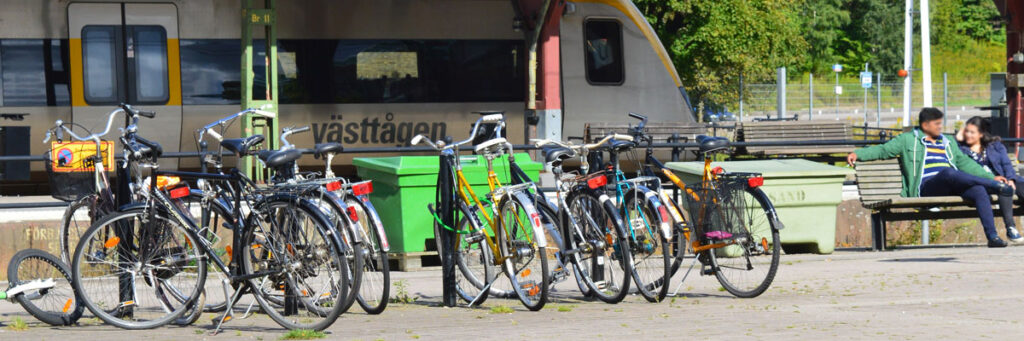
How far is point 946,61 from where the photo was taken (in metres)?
66.9

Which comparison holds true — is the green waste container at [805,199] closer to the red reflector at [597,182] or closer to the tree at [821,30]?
the red reflector at [597,182]

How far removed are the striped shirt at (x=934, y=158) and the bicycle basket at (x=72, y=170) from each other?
6604 millimetres

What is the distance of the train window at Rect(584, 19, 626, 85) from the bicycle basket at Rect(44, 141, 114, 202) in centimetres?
1287

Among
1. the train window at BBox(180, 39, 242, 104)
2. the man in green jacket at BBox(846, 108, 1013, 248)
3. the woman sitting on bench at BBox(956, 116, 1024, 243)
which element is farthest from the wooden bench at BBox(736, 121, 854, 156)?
the man in green jacket at BBox(846, 108, 1013, 248)

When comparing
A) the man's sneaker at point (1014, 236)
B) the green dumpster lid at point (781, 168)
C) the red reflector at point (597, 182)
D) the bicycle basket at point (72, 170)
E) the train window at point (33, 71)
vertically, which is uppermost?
the train window at point (33, 71)

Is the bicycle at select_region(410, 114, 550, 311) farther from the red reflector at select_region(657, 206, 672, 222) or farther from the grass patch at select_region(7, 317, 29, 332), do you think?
the grass patch at select_region(7, 317, 29, 332)

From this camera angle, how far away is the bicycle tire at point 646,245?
8172 millimetres

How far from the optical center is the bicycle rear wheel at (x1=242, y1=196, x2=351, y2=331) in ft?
22.6

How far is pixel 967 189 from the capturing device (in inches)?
442

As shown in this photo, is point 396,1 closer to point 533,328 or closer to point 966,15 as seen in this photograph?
point 533,328

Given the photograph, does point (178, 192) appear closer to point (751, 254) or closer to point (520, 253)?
point (520, 253)

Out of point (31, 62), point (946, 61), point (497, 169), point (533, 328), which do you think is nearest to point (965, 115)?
point (946, 61)

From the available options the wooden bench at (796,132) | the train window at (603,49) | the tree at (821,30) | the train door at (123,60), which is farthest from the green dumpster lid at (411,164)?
the tree at (821,30)

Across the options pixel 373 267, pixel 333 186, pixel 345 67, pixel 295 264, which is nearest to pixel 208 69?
pixel 345 67
